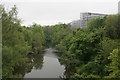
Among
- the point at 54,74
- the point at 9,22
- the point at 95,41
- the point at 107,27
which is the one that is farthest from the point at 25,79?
the point at 107,27

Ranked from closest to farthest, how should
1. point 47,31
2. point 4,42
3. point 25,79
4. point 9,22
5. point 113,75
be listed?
point 113,75, point 4,42, point 9,22, point 25,79, point 47,31

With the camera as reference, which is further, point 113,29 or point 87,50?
point 87,50

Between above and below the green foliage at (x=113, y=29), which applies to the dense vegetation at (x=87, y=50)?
below

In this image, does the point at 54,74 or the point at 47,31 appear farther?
the point at 47,31

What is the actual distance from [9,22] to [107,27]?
9.58 m

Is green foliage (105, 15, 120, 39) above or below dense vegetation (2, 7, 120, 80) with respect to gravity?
above

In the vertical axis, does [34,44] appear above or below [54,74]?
above

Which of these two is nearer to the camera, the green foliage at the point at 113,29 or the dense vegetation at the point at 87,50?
the dense vegetation at the point at 87,50

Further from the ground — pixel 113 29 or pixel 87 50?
pixel 113 29

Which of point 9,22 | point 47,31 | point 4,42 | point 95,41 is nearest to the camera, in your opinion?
point 4,42

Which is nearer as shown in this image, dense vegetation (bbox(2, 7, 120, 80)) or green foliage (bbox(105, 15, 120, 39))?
dense vegetation (bbox(2, 7, 120, 80))

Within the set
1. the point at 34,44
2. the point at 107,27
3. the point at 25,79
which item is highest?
the point at 107,27

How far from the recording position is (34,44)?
3675 cm

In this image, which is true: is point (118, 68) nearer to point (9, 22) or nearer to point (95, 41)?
point (95, 41)
